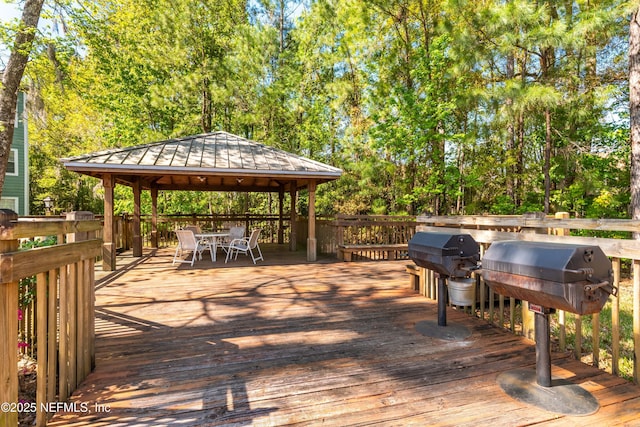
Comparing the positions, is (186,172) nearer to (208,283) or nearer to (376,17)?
(208,283)

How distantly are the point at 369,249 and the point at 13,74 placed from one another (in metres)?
7.59

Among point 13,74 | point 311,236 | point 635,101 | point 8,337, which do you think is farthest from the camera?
point 311,236

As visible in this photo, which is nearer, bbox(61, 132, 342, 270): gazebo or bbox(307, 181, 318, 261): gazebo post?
bbox(61, 132, 342, 270): gazebo

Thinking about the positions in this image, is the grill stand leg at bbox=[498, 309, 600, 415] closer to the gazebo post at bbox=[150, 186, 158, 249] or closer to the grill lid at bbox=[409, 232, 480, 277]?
the grill lid at bbox=[409, 232, 480, 277]

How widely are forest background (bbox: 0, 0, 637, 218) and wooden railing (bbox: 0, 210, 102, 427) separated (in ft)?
21.8

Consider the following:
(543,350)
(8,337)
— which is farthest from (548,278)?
(8,337)

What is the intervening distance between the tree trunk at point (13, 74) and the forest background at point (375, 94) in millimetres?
949

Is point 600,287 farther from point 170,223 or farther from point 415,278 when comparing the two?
point 170,223

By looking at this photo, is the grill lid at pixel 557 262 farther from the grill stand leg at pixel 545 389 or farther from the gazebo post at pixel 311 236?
the gazebo post at pixel 311 236

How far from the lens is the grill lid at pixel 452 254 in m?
2.78

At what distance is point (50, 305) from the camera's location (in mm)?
1837

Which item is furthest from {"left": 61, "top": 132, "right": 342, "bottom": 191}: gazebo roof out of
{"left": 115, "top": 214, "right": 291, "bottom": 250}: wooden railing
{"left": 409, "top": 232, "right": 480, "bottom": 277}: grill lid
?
{"left": 409, "top": 232, "right": 480, "bottom": 277}: grill lid

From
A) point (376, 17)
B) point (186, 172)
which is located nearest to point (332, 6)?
point (376, 17)

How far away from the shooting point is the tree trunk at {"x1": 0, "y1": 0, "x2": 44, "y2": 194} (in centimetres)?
542
